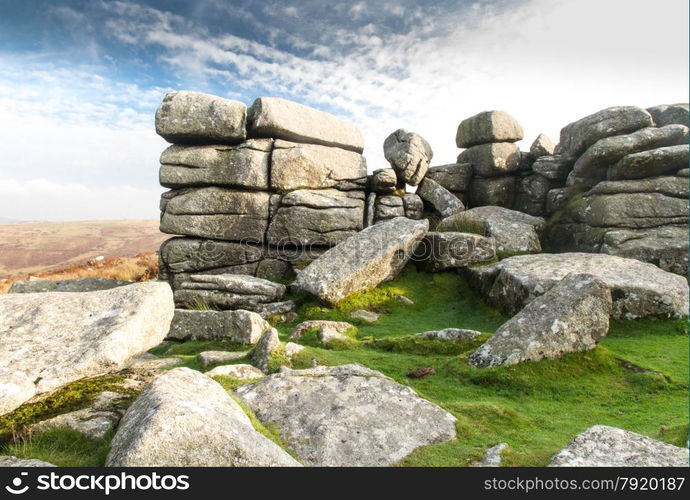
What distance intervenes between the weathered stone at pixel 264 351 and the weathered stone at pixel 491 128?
23910mm

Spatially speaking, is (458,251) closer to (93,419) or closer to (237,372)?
(237,372)

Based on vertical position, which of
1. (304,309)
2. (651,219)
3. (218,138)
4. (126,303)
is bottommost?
(304,309)

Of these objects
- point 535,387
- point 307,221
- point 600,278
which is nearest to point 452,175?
point 307,221

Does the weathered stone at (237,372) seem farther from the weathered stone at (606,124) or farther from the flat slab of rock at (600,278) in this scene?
the weathered stone at (606,124)

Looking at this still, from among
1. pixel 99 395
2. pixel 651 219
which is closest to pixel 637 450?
pixel 99 395

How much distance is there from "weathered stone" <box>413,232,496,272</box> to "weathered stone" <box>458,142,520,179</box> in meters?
9.04

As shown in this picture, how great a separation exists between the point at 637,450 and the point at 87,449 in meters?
7.93

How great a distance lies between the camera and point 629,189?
24.2 meters

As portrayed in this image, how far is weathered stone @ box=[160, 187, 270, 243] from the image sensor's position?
86.0 ft

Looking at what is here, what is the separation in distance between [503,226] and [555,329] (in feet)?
48.5

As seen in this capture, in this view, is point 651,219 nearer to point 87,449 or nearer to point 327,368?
point 327,368

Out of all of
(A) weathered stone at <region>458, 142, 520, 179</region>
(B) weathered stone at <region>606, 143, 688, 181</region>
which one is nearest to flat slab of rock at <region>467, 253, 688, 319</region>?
(B) weathered stone at <region>606, 143, 688, 181</region>

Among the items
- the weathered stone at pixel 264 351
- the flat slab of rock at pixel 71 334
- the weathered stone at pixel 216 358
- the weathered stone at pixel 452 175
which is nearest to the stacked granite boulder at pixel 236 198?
the weathered stone at pixel 452 175
